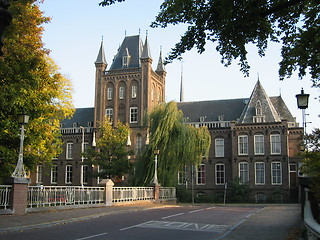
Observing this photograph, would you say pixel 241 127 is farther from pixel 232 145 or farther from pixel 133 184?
pixel 133 184

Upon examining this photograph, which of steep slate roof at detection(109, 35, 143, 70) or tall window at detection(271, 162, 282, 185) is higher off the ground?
steep slate roof at detection(109, 35, 143, 70)

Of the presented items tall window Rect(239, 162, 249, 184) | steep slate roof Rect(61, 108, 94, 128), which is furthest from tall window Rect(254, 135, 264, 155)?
steep slate roof Rect(61, 108, 94, 128)

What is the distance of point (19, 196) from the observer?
52.6 feet

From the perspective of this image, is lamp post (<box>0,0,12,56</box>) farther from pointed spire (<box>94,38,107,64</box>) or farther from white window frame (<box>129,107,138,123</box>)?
pointed spire (<box>94,38,107,64</box>)

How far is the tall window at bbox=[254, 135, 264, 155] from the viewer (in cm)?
4853

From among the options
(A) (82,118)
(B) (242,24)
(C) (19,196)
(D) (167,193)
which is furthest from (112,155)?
(B) (242,24)

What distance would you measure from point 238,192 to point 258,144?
697 centimetres

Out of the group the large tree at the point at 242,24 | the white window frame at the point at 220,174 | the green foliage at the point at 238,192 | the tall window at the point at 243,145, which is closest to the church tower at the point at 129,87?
the white window frame at the point at 220,174

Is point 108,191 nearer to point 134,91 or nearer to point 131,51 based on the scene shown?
point 134,91

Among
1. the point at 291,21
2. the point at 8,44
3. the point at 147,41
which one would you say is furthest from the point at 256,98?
the point at 291,21

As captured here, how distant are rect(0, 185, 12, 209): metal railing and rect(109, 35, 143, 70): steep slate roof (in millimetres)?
40299

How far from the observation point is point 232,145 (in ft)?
163

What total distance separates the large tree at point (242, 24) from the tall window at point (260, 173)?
38571 mm

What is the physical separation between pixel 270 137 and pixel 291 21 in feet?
131
